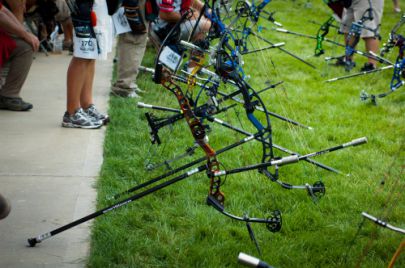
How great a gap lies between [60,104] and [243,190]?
2.75 meters

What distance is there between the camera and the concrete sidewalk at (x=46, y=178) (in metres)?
3.38

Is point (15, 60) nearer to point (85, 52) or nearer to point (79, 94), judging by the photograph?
point (79, 94)

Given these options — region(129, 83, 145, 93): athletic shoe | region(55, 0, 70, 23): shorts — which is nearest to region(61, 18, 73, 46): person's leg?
region(55, 0, 70, 23): shorts

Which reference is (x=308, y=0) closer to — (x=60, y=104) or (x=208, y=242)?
(x=60, y=104)

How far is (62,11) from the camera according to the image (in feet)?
27.6

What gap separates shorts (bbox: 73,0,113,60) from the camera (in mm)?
5188

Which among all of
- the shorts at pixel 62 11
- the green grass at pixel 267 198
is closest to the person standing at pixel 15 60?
the green grass at pixel 267 198

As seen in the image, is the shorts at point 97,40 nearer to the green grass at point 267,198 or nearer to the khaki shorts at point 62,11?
the green grass at point 267,198

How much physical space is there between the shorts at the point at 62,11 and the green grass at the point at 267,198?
2285 mm

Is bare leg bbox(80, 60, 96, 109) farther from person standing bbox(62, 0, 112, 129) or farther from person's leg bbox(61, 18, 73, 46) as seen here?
person's leg bbox(61, 18, 73, 46)

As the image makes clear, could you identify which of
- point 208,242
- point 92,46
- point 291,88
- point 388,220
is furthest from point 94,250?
point 291,88

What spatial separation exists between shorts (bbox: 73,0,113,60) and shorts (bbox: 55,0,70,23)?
125 inches

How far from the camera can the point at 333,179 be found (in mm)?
4688

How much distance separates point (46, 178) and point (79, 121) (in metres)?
1.18
